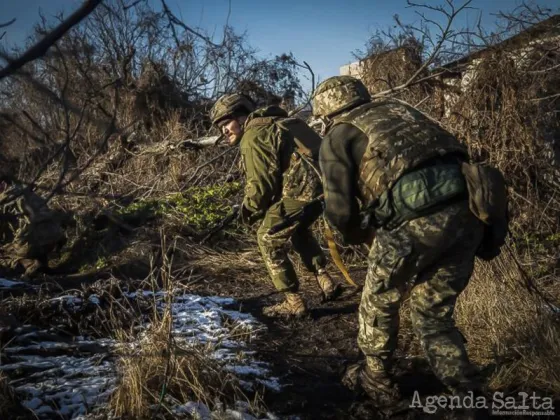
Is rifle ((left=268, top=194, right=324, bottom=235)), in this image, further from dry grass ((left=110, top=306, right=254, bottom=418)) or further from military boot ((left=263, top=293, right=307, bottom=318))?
dry grass ((left=110, top=306, right=254, bottom=418))

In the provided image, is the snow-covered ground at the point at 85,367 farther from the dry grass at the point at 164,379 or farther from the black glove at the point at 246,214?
the black glove at the point at 246,214


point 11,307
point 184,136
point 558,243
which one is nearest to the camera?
point 11,307

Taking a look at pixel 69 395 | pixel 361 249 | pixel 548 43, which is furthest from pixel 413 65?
pixel 69 395

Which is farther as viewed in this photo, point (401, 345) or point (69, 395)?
point (401, 345)

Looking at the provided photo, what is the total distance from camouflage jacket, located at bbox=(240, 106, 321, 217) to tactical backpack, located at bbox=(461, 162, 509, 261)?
6.90 feet

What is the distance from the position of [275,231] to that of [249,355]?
1.25 metres

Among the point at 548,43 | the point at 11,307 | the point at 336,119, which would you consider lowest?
the point at 11,307

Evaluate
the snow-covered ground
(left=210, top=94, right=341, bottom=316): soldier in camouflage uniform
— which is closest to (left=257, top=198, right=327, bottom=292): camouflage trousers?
(left=210, top=94, right=341, bottom=316): soldier in camouflage uniform

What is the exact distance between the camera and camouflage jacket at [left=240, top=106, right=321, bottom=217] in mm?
5141

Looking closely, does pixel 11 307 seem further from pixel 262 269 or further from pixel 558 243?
pixel 558 243

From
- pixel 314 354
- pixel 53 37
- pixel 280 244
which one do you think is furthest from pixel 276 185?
pixel 53 37

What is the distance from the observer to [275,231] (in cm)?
506

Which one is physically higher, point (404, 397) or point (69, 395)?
point (69, 395)

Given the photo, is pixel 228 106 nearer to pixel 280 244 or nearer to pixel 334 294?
pixel 280 244
